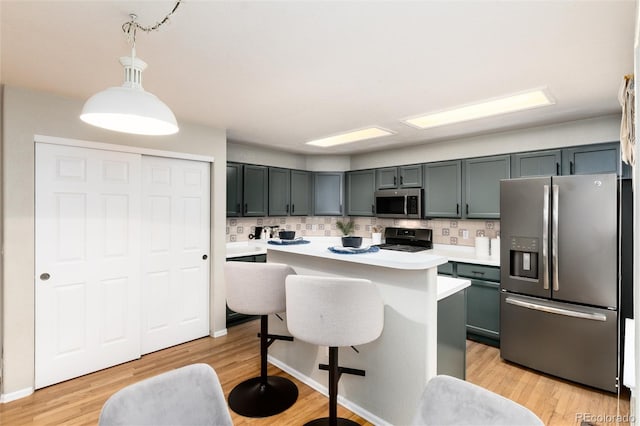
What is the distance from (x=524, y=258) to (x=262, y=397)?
8.48 ft

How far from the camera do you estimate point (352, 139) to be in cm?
424

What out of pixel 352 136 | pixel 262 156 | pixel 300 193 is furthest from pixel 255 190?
pixel 352 136

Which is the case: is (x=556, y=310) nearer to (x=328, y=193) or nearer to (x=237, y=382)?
(x=237, y=382)

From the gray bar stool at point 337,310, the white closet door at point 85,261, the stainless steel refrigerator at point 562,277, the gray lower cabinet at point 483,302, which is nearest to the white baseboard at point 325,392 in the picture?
the gray bar stool at point 337,310

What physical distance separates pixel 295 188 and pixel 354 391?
3.25 m

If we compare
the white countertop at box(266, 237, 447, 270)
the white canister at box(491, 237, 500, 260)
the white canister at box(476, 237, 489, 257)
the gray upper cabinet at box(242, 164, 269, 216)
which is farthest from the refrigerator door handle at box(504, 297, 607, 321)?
the gray upper cabinet at box(242, 164, 269, 216)

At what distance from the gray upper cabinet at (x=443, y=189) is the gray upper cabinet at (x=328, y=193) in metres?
1.48

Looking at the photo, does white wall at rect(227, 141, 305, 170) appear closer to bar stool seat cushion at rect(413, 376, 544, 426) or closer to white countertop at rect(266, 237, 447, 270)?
white countertop at rect(266, 237, 447, 270)

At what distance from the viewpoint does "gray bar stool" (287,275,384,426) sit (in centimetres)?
172

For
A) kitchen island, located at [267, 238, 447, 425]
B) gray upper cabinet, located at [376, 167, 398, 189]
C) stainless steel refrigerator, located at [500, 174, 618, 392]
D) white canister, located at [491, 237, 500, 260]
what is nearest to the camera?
kitchen island, located at [267, 238, 447, 425]

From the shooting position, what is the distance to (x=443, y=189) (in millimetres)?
4098

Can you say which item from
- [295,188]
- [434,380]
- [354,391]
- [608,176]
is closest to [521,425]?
[434,380]

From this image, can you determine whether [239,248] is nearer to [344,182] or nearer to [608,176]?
[344,182]

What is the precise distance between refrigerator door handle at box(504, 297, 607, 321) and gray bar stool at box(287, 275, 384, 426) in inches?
74.0
